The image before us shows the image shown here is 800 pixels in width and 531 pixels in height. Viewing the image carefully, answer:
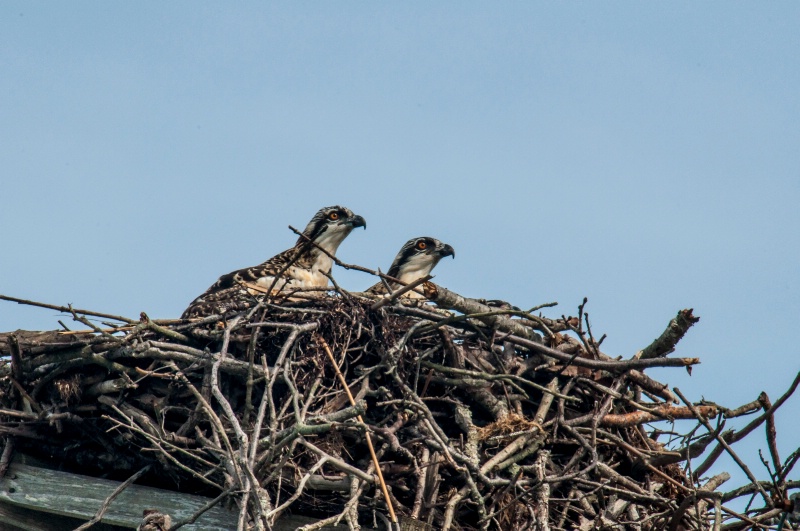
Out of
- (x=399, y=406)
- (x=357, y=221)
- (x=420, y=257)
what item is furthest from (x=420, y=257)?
(x=399, y=406)

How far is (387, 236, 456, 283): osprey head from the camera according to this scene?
30.9ft

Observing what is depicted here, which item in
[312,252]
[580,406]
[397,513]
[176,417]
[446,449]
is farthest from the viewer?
[312,252]

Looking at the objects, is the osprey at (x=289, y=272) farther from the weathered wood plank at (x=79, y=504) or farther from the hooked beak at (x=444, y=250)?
the weathered wood plank at (x=79, y=504)

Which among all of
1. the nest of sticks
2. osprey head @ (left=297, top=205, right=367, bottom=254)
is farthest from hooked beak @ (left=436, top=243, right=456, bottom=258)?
the nest of sticks

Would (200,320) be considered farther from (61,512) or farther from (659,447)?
(659,447)

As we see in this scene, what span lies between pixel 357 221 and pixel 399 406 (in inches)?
133

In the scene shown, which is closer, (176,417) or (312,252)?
(176,417)

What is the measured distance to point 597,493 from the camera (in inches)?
257

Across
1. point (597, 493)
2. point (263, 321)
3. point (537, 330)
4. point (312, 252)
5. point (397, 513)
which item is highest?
point (312, 252)

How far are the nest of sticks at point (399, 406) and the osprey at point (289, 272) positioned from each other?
357 millimetres

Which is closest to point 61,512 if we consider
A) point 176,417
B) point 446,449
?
point 176,417

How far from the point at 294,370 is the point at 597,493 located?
1.83 m

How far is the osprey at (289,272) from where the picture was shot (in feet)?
23.8

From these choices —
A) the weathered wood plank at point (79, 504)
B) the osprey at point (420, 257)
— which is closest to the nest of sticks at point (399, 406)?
the weathered wood plank at point (79, 504)
